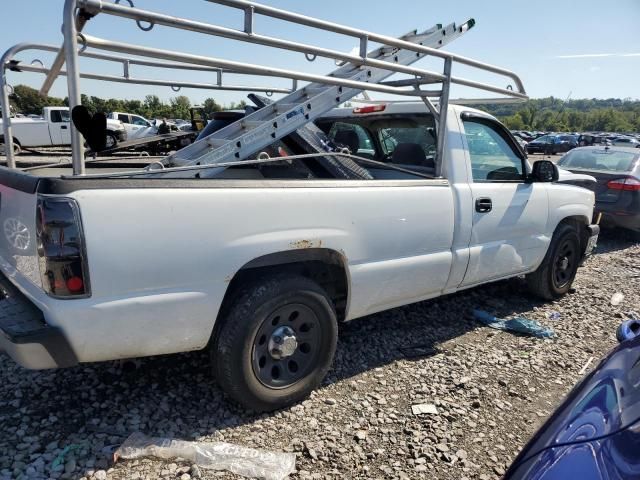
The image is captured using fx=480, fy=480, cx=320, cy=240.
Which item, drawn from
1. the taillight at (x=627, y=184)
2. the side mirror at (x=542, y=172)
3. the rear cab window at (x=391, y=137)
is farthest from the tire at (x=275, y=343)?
the taillight at (x=627, y=184)

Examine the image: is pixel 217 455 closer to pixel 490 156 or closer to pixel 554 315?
pixel 490 156

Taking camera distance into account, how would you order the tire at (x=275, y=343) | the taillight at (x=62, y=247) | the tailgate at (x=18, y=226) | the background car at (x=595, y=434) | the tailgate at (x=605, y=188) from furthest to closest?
the tailgate at (x=605, y=188)
the tire at (x=275, y=343)
the tailgate at (x=18, y=226)
the taillight at (x=62, y=247)
the background car at (x=595, y=434)

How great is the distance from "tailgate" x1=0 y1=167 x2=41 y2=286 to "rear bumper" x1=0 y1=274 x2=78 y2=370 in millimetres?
174

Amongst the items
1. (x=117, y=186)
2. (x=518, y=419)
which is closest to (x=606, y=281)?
(x=518, y=419)

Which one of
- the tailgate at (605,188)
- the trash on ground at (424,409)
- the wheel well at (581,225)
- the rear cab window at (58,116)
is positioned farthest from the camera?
the rear cab window at (58,116)

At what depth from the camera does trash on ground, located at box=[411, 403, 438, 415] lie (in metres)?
2.95

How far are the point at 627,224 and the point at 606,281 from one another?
2.42m

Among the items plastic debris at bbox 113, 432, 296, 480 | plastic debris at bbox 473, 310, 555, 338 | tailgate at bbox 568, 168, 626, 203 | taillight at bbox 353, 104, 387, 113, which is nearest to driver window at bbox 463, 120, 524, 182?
taillight at bbox 353, 104, 387, 113

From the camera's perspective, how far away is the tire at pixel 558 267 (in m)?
4.79

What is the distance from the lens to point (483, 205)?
3.75 meters

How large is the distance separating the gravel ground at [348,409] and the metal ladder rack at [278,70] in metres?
1.41

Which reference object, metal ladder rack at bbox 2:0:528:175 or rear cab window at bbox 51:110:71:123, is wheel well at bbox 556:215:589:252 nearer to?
metal ladder rack at bbox 2:0:528:175

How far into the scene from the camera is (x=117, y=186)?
2109 mm

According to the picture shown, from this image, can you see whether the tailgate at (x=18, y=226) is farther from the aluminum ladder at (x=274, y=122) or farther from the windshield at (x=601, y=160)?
the windshield at (x=601, y=160)
